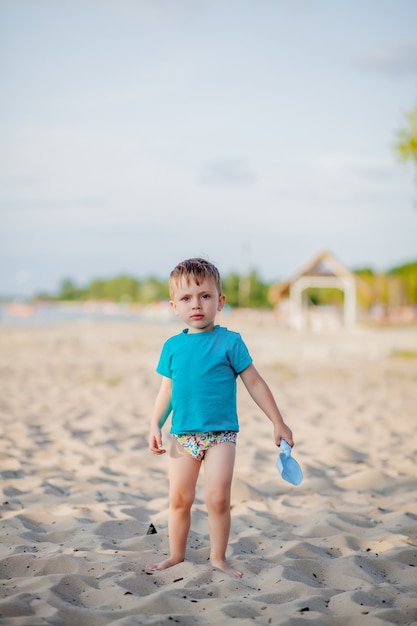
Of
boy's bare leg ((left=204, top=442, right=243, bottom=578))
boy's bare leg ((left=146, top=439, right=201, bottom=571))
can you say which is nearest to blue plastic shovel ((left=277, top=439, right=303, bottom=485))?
boy's bare leg ((left=204, top=442, right=243, bottom=578))

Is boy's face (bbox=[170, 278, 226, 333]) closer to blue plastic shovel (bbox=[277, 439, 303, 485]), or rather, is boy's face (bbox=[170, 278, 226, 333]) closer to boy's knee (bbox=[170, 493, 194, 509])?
blue plastic shovel (bbox=[277, 439, 303, 485])

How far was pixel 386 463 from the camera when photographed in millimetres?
5398

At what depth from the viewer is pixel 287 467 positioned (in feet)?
9.89

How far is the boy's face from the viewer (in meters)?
3.10

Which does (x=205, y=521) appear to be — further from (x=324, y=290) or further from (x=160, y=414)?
(x=324, y=290)

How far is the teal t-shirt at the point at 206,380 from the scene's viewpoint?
3064 millimetres

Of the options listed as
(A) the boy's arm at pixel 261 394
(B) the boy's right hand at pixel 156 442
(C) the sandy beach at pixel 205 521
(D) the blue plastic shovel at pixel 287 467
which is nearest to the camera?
(C) the sandy beach at pixel 205 521

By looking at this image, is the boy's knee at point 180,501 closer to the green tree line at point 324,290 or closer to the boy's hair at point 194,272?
the boy's hair at point 194,272

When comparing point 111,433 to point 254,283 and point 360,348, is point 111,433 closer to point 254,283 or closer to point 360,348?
point 360,348

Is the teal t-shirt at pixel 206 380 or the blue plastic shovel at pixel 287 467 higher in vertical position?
the teal t-shirt at pixel 206 380

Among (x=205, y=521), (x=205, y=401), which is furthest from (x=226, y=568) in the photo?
(x=205, y=521)

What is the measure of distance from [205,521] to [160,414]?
3.38 feet

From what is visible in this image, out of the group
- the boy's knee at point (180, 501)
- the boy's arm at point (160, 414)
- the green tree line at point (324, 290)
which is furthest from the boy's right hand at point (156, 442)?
the green tree line at point (324, 290)

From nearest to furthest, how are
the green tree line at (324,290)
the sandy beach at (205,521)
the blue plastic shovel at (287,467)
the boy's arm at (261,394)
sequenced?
the sandy beach at (205,521) < the blue plastic shovel at (287,467) < the boy's arm at (261,394) < the green tree line at (324,290)
